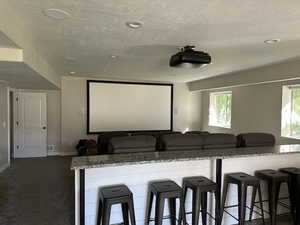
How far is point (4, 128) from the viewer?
5.16 m

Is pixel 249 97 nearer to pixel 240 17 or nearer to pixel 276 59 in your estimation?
pixel 276 59

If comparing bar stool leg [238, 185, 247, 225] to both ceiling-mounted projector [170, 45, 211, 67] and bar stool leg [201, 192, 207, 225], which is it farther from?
ceiling-mounted projector [170, 45, 211, 67]

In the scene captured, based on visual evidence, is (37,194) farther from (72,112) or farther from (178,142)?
(72,112)

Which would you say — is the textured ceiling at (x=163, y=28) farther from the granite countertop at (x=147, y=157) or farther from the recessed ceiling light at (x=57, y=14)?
the granite countertop at (x=147, y=157)

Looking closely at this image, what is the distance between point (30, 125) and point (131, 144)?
495 centimetres

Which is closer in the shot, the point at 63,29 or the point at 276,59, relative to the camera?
the point at 63,29

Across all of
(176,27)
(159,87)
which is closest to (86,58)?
(176,27)

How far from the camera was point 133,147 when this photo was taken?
2641mm

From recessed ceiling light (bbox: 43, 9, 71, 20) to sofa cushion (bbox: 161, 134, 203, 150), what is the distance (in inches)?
71.6

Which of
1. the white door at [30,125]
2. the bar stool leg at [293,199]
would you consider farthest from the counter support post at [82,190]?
the white door at [30,125]

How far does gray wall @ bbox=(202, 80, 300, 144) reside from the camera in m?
4.83

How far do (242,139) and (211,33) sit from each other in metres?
1.65

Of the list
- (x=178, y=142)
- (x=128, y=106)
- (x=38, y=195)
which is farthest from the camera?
(x=128, y=106)

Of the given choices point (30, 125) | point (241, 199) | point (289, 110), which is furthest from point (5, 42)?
point (289, 110)
